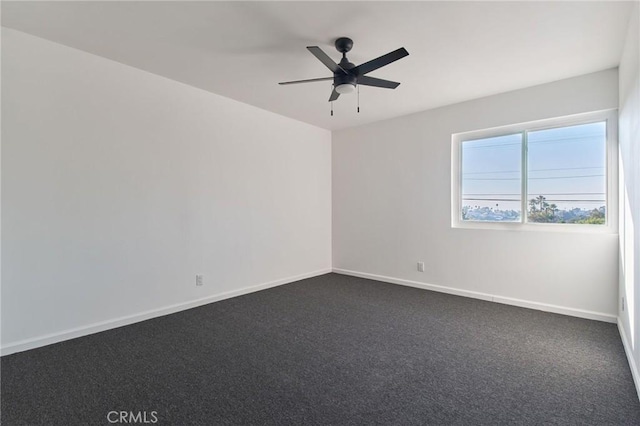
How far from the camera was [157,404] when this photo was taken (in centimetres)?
187

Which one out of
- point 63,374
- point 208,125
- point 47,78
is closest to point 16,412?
point 63,374

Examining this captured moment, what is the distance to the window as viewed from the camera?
10.9ft

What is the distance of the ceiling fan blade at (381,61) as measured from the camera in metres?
2.24

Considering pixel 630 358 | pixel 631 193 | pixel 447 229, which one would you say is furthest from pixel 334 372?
pixel 447 229

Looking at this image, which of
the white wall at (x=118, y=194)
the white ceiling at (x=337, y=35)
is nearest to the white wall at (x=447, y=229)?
the white ceiling at (x=337, y=35)

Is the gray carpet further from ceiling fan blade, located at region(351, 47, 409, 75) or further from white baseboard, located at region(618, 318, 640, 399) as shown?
ceiling fan blade, located at region(351, 47, 409, 75)

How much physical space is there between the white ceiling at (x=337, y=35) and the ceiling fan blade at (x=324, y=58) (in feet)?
0.87

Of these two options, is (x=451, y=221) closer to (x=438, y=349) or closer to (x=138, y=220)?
(x=438, y=349)

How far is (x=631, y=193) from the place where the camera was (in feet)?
7.64

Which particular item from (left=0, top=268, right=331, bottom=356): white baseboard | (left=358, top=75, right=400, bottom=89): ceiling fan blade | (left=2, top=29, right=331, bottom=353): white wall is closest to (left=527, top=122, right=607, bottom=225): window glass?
(left=358, top=75, right=400, bottom=89): ceiling fan blade

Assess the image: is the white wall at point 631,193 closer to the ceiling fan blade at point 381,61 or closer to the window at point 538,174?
the window at point 538,174

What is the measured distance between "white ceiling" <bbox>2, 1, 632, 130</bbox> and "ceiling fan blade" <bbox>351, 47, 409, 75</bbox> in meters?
0.29

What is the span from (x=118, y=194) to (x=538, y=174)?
4.67 meters

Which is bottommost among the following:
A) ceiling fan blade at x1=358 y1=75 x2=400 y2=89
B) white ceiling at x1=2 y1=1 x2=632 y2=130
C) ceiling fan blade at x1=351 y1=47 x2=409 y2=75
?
ceiling fan blade at x1=358 y1=75 x2=400 y2=89
